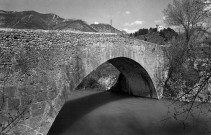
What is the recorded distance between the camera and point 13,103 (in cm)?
602

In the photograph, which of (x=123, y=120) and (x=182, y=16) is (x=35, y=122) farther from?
(x=182, y=16)

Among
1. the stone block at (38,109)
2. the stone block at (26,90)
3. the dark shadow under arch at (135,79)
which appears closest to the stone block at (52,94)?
the stone block at (38,109)

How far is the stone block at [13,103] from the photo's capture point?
19.5ft

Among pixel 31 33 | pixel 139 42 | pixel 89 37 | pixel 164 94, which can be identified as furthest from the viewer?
pixel 164 94

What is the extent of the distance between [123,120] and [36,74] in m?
5.63

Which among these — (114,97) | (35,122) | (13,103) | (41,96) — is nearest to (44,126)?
(35,122)

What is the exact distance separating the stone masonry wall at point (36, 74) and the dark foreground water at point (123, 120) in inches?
85.5

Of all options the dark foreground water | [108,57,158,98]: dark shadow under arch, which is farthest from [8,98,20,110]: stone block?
[108,57,158,98]: dark shadow under arch

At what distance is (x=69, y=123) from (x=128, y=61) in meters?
5.55

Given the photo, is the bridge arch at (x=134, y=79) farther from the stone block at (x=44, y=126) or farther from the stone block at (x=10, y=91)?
the stone block at (x=10, y=91)

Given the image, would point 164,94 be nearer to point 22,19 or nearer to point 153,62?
point 153,62

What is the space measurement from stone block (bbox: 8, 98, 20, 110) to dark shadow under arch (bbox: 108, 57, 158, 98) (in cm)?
837

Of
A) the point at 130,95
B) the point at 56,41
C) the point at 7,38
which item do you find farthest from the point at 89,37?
the point at 130,95

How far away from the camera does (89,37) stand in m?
8.91
